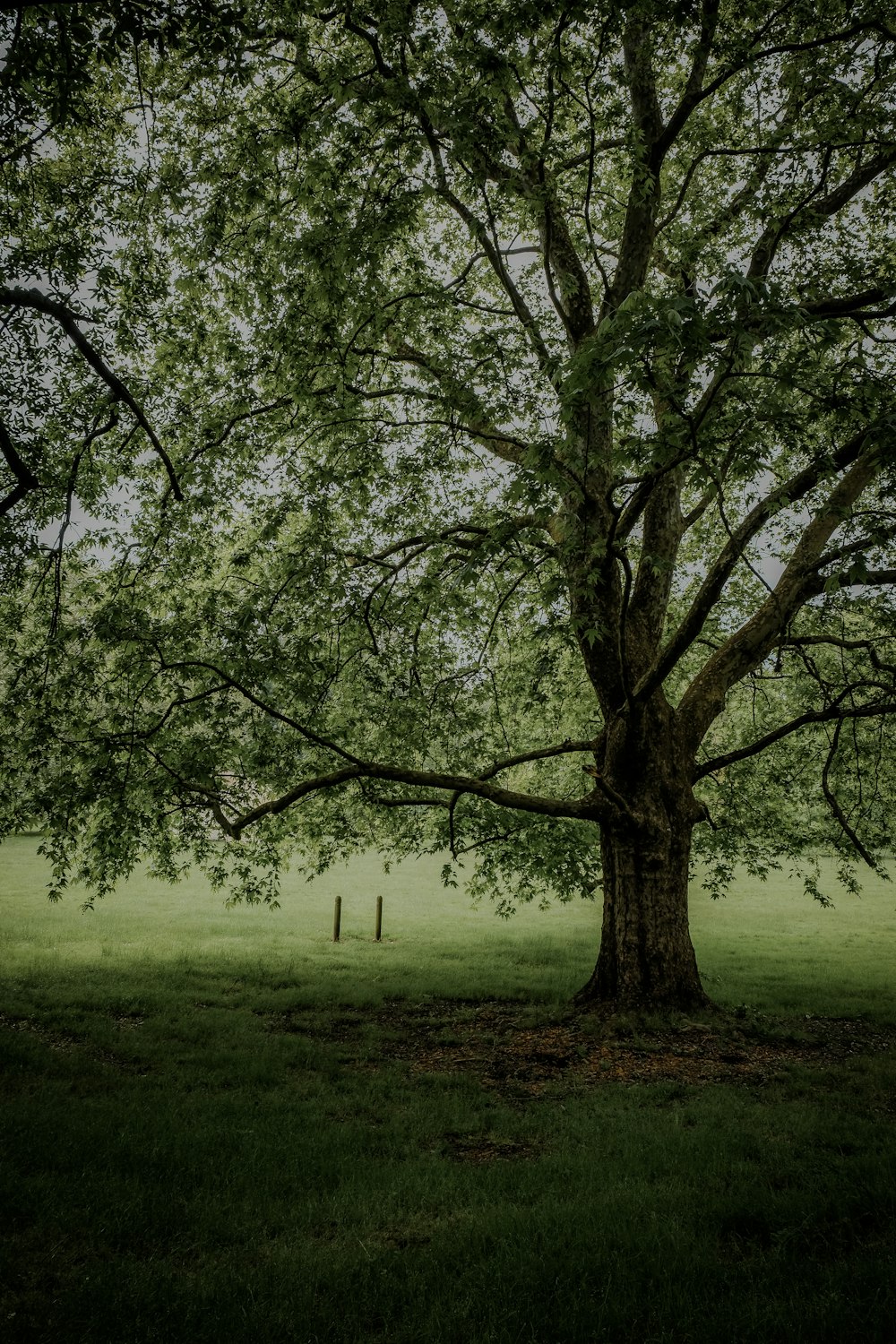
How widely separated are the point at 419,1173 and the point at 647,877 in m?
5.20

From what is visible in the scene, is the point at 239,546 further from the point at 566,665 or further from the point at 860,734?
the point at 860,734

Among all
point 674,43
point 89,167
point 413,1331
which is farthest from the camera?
point 674,43

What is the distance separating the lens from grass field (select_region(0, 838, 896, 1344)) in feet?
12.4

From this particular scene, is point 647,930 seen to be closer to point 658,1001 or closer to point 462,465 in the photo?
point 658,1001

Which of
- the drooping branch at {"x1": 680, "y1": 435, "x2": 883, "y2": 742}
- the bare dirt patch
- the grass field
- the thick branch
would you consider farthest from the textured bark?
the drooping branch at {"x1": 680, "y1": 435, "x2": 883, "y2": 742}

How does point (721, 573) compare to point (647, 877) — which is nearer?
point (721, 573)

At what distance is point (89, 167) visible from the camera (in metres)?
8.14

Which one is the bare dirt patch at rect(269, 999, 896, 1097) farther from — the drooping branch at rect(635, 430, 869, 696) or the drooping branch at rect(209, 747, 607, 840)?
the drooping branch at rect(635, 430, 869, 696)

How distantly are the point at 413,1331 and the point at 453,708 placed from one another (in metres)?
7.87

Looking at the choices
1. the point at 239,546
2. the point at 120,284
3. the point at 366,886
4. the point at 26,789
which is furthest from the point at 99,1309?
the point at 366,886

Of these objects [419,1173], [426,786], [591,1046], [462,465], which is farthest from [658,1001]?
[462,465]

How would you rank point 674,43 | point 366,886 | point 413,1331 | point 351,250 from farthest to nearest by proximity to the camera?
point 366,886 → point 674,43 → point 351,250 → point 413,1331

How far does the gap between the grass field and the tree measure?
2.18 meters

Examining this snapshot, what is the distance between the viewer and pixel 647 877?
9.66 m
